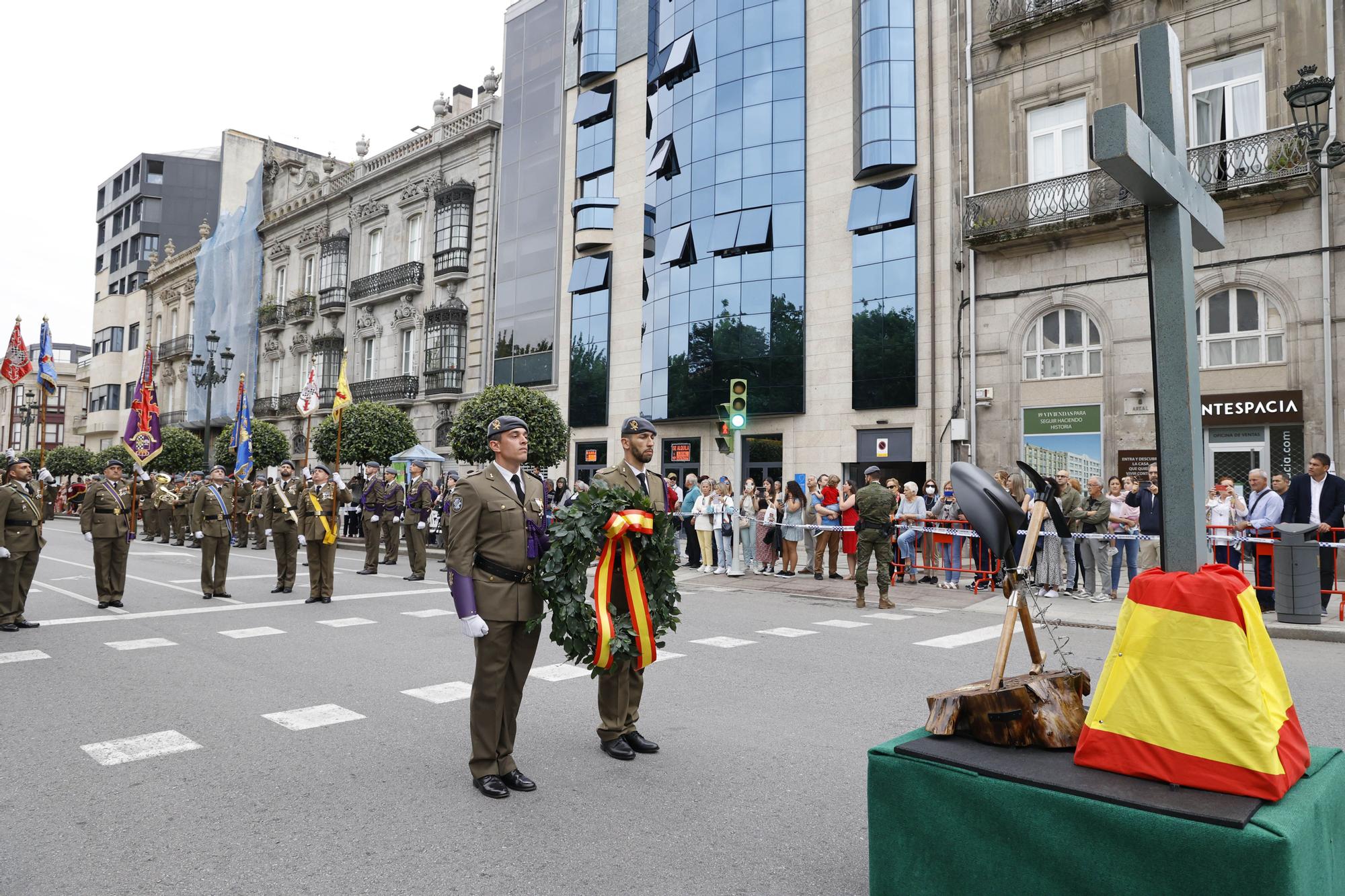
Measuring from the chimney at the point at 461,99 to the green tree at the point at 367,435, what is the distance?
13696 mm

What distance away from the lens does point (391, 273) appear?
1522 inches

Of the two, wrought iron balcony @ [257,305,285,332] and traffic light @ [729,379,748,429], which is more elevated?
wrought iron balcony @ [257,305,285,332]

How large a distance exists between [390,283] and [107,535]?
28400mm

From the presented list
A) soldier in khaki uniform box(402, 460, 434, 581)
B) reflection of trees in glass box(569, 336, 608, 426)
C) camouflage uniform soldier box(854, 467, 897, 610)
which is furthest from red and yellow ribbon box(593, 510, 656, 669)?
reflection of trees in glass box(569, 336, 608, 426)

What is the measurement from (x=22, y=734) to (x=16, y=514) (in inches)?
243

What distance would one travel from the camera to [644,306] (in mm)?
29344

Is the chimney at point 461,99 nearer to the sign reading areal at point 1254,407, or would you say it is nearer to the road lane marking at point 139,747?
the sign reading areal at point 1254,407

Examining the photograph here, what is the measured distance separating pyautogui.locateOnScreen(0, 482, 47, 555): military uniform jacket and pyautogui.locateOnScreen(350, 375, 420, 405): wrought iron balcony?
88.8 ft

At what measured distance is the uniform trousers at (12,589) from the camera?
1002 centimetres

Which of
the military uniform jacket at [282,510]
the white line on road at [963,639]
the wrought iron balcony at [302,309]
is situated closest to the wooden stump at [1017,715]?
the white line on road at [963,639]

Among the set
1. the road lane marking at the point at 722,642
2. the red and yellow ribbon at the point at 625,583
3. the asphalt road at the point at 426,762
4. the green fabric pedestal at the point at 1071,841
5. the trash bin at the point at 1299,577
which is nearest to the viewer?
the green fabric pedestal at the point at 1071,841

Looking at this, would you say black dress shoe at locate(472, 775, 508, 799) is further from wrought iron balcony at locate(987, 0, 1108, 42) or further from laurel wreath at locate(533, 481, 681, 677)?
wrought iron balcony at locate(987, 0, 1108, 42)

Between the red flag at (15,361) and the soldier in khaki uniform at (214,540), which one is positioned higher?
the red flag at (15,361)

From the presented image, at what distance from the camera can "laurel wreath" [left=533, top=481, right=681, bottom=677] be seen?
191 inches
